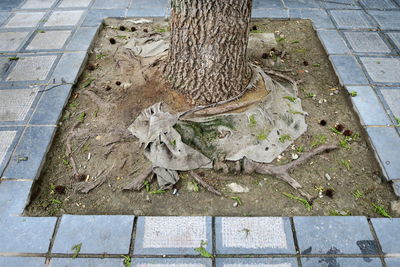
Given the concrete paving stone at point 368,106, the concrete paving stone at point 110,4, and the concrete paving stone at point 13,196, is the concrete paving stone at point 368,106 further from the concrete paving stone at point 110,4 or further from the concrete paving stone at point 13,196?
the concrete paving stone at point 110,4

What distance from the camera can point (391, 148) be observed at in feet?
9.13

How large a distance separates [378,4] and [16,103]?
5096 millimetres

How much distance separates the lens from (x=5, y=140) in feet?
9.35

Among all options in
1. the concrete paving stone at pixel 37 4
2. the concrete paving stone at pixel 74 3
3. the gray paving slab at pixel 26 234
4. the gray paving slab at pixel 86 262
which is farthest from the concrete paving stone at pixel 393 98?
the concrete paving stone at pixel 37 4

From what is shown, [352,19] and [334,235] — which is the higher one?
[352,19]

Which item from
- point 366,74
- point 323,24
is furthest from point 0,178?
point 323,24

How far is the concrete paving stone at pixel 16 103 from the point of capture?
3.08 m

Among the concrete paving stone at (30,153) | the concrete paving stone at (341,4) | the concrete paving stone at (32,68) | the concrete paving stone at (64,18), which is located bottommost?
the concrete paving stone at (30,153)

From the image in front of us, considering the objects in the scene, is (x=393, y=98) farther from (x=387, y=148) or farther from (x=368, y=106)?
(x=387, y=148)

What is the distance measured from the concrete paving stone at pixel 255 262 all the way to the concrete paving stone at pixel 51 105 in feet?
6.53

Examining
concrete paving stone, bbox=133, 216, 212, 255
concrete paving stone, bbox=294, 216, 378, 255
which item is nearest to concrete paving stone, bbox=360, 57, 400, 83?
concrete paving stone, bbox=294, 216, 378, 255

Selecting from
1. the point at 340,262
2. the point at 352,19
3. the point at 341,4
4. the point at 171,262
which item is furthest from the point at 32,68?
the point at 341,4

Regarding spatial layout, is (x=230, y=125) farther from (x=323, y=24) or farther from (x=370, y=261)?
(x=323, y=24)

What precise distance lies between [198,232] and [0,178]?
1.66 meters
